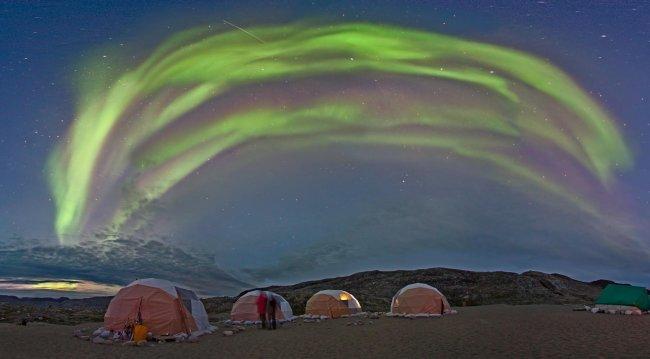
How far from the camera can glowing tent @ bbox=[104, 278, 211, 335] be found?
27062mm

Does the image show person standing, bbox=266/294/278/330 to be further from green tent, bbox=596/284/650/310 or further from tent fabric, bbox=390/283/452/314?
green tent, bbox=596/284/650/310

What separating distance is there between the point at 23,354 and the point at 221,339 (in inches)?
359

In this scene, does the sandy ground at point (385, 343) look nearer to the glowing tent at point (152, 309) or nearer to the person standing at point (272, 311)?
the person standing at point (272, 311)

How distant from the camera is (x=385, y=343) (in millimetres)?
24172

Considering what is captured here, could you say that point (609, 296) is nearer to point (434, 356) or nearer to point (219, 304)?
point (434, 356)

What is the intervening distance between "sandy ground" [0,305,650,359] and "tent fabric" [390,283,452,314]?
433 inches

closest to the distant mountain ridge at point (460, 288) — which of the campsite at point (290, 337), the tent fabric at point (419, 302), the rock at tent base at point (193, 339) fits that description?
the tent fabric at point (419, 302)

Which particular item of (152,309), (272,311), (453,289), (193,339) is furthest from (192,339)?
(453,289)

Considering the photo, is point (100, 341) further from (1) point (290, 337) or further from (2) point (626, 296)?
(2) point (626, 296)

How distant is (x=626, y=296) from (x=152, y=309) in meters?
38.6

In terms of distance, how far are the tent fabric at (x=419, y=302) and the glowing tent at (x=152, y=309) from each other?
65.5ft

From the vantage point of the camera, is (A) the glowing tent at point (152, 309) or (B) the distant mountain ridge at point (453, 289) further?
(B) the distant mountain ridge at point (453, 289)

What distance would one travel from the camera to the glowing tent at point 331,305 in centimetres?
4556

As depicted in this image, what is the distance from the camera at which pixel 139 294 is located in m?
27.9
